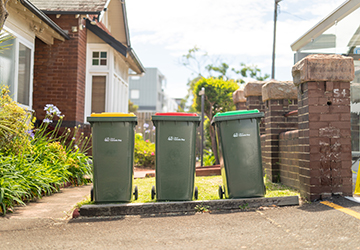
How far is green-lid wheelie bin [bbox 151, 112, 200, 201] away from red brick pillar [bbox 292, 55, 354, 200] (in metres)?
1.51

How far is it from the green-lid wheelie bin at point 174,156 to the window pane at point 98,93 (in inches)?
266

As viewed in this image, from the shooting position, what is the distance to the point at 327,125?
4.45 m

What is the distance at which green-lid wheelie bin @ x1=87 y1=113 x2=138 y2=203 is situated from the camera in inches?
176

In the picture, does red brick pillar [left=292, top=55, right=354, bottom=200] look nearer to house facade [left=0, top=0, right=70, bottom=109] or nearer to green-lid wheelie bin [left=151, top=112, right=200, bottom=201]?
green-lid wheelie bin [left=151, top=112, right=200, bottom=201]

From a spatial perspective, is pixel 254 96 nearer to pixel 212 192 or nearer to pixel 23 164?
pixel 212 192

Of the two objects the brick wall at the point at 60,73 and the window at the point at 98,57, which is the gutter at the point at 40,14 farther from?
the window at the point at 98,57

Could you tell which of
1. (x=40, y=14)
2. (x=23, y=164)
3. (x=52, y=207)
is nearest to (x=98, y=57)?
(x=40, y=14)

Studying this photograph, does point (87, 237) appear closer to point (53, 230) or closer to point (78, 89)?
point (53, 230)

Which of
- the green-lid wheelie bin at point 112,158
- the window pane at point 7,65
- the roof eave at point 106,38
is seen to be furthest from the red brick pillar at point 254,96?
the window pane at point 7,65

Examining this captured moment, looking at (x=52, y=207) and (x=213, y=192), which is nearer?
(x=52, y=207)

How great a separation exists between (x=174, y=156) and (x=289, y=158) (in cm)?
198

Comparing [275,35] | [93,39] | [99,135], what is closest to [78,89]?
[93,39]

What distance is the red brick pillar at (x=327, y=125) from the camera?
14.5 feet

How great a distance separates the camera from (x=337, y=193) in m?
4.43
